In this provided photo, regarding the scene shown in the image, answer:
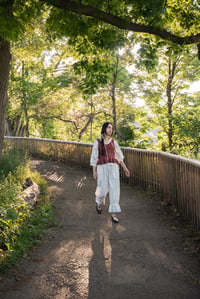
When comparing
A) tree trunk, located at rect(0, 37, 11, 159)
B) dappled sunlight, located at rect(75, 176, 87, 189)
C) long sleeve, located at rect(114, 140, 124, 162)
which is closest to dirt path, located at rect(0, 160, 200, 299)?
long sleeve, located at rect(114, 140, 124, 162)

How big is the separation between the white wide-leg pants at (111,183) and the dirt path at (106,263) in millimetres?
409

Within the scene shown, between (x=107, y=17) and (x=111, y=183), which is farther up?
(x=107, y=17)

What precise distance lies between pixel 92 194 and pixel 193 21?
5417mm

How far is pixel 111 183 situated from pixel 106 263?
7.79ft

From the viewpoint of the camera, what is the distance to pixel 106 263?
15.5ft

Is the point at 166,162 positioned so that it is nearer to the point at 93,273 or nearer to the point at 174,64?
the point at 93,273

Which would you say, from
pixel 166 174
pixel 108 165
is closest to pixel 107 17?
pixel 108 165

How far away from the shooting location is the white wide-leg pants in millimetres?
6825

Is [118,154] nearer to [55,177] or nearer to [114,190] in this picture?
[114,190]

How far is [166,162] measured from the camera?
796 cm

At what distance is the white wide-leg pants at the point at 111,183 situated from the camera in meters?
6.83

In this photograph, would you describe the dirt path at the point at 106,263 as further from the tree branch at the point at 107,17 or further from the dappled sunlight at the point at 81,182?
the tree branch at the point at 107,17

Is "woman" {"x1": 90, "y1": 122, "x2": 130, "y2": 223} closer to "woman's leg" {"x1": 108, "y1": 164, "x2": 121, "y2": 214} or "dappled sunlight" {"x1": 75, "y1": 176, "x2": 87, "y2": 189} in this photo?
"woman's leg" {"x1": 108, "y1": 164, "x2": 121, "y2": 214}

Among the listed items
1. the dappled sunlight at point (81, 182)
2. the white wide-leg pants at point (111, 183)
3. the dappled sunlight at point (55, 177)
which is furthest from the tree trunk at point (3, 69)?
the dappled sunlight at point (55, 177)
